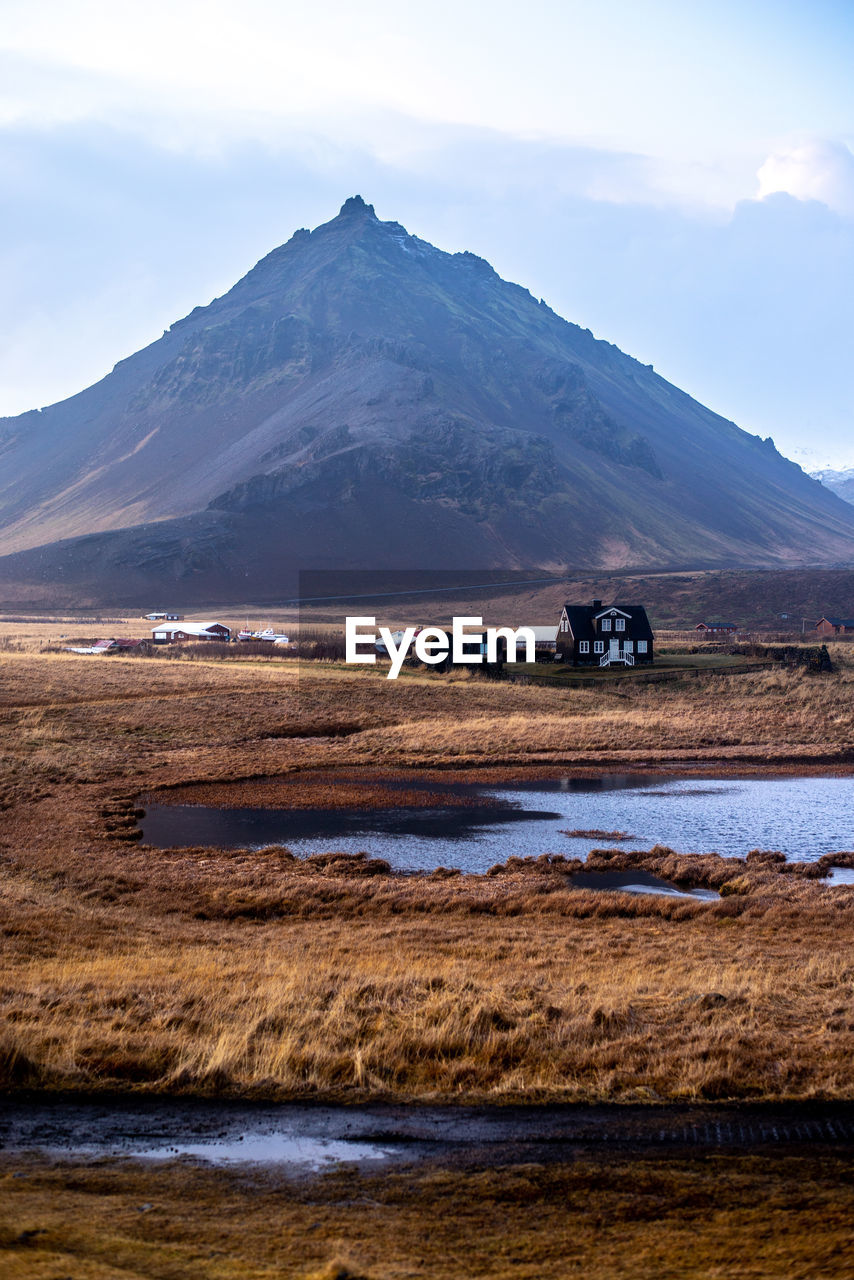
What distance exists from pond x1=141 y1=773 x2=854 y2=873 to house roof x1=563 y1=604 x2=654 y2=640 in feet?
132

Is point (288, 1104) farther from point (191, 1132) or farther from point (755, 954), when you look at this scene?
point (755, 954)

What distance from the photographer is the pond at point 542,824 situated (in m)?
27.5

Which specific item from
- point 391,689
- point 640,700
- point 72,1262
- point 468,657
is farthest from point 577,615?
point 72,1262

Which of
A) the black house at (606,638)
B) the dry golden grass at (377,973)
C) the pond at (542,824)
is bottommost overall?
the pond at (542,824)

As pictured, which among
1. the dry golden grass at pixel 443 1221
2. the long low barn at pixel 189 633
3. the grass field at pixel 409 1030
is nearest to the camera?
the dry golden grass at pixel 443 1221

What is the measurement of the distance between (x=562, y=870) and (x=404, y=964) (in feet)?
32.2

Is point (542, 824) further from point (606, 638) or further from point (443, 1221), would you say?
point (606, 638)

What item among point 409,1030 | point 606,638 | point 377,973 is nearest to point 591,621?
point 606,638

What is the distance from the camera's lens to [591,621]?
257 feet

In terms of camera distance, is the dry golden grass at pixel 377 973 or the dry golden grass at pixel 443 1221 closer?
the dry golden grass at pixel 443 1221

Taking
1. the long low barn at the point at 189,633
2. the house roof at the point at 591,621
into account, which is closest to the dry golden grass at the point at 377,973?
the house roof at the point at 591,621

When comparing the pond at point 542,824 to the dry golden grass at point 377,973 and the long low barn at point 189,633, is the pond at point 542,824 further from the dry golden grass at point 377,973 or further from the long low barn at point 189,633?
the long low barn at point 189,633

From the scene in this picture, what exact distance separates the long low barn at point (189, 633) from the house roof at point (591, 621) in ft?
142

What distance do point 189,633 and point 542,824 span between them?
277 ft
